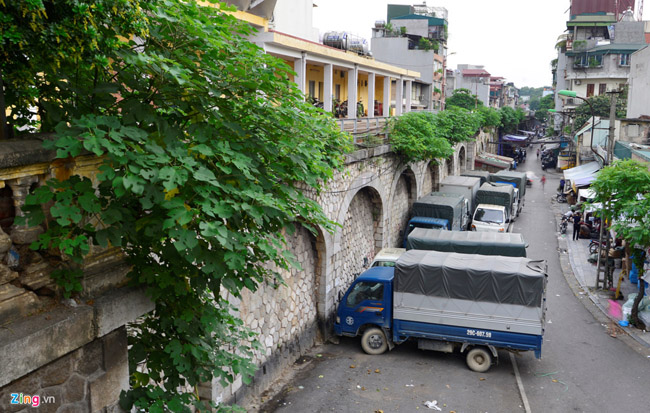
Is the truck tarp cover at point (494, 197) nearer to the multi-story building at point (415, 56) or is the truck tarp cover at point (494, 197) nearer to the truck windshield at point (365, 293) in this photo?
the truck windshield at point (365, 293)

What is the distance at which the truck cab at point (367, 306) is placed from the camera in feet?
44.3

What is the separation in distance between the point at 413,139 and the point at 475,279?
9.04 meters

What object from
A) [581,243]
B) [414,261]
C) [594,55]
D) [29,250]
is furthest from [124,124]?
[594,55]

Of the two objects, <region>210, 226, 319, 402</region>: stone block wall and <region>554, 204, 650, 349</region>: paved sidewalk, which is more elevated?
<region>210, 226, 319, 402</region>: stone block wall

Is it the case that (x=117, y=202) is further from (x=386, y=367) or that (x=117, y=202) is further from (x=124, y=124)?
(x=386, y=367)

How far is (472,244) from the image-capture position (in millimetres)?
18359

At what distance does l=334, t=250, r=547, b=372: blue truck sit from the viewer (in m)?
12.4

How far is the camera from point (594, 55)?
62969 millimetres

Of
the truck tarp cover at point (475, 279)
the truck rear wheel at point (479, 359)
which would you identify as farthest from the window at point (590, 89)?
the truck rear wheel at point (479, 359)

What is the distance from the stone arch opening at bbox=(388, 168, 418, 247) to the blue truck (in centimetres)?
835

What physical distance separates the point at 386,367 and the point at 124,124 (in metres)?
10.3

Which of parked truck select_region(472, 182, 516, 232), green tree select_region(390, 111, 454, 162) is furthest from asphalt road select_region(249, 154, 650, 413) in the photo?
parked truck select_region(472, 182, 516, 232)

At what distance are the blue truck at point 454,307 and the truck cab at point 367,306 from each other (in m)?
0.02

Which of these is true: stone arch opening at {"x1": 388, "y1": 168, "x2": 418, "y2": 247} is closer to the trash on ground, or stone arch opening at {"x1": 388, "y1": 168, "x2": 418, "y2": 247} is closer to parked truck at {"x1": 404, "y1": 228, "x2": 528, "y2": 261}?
parked truck at {"x1": 404, "y1": 228, "x2": 528, "y2": 261}
